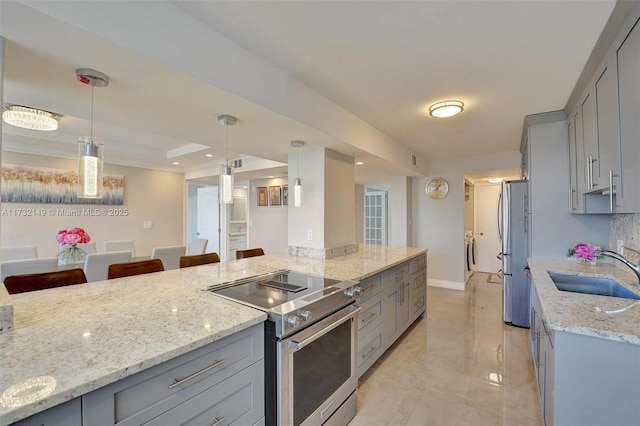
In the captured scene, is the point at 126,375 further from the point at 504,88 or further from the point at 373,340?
the point at 504,88

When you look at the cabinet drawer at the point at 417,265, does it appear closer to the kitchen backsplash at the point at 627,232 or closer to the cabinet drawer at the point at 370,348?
the cabinet drawer at the point at 370,348

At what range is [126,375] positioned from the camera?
0.85m

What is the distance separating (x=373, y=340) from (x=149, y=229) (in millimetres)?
4741

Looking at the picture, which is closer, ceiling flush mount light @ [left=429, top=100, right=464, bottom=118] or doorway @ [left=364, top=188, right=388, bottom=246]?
ceiling flush mount light @ [left=429, top=100, right=464, bottom=118]

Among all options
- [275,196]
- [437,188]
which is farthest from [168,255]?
[437,188]

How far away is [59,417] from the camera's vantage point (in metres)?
0.76

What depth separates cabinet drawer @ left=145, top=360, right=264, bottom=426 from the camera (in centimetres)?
102

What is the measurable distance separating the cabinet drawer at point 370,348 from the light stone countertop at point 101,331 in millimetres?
1223

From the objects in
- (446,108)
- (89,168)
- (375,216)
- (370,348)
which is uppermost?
(446,108)

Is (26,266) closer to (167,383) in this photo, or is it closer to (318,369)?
(167,383)

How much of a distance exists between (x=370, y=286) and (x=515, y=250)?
2.25 m

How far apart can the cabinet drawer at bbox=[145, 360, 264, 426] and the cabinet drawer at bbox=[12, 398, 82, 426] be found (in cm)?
23

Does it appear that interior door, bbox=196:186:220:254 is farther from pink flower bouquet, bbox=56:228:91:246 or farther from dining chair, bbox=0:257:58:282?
dining chair, bbox=0:257:58:282

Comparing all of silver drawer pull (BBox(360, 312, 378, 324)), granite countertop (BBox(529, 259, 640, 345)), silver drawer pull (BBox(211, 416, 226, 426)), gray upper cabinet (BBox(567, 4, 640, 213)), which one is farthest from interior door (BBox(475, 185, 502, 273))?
silver drawer pull (BBox(211, 416, 226, 426))
